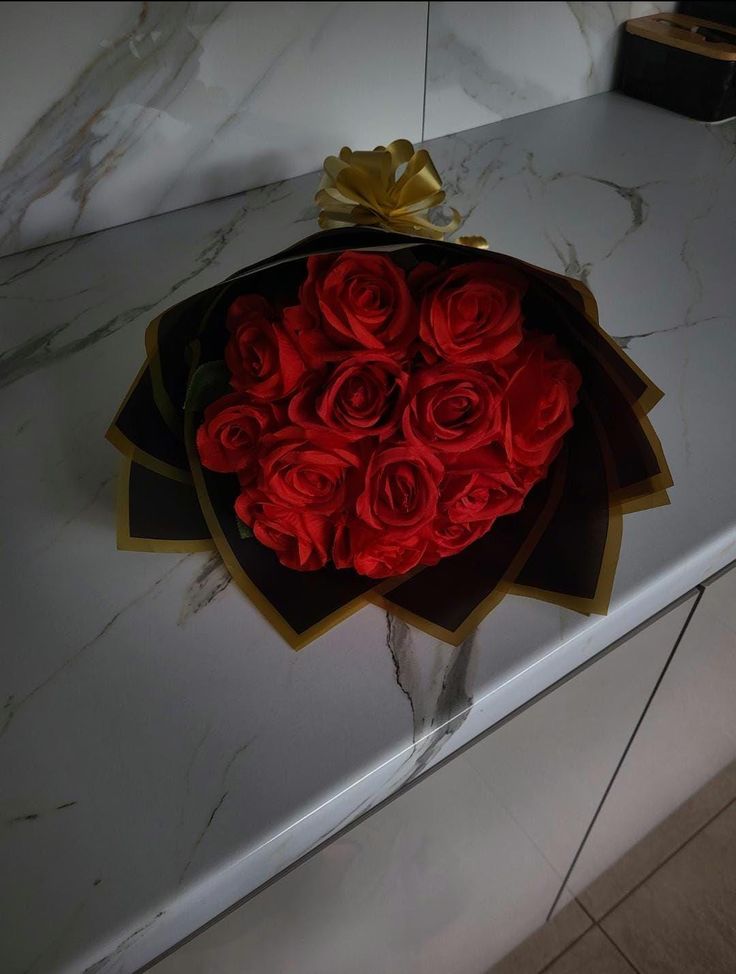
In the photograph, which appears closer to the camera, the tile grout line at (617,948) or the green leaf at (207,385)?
the green leaf at (207,385)

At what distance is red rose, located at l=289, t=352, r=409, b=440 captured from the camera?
0.42m

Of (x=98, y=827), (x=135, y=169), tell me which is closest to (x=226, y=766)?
(x=98, y=827)

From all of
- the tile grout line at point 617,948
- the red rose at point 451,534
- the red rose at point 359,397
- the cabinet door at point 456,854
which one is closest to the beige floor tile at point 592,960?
the tile grout line at point 617,948

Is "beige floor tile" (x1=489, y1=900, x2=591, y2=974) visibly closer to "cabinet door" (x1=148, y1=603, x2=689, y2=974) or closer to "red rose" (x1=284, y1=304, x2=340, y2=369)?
"cabinet door" (x1=148, y1=603, x2=689, y2=974)

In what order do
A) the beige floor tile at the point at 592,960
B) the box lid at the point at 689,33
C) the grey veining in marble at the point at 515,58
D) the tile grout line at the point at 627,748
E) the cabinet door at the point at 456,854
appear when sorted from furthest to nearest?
the beige floor tile at the point at 592,960, the box lid at the point at 689,33, the grey veining in marble at the point at 515,58, the tile grout line at the point at 627,748, the cabinet door at the point at 456,854

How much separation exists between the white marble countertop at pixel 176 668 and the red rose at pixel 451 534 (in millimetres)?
54

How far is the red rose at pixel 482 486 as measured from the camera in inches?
17.8

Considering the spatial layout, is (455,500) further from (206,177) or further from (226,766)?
(206,177)

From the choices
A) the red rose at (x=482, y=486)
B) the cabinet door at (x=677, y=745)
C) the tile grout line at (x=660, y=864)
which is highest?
the red rose at (x=482, y=486)

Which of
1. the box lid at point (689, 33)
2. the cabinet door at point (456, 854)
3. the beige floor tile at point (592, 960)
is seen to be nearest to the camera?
the cabinet door at point (456, 854)

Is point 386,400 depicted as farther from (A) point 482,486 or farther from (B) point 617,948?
(B) point 617,948

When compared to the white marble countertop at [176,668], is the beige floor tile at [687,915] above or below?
below

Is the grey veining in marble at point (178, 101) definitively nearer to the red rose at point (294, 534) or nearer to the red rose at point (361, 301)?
the red rose at point (361, 301)

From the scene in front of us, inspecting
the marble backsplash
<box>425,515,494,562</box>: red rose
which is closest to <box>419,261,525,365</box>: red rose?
<box>425,515,494,562</box>: red rose
